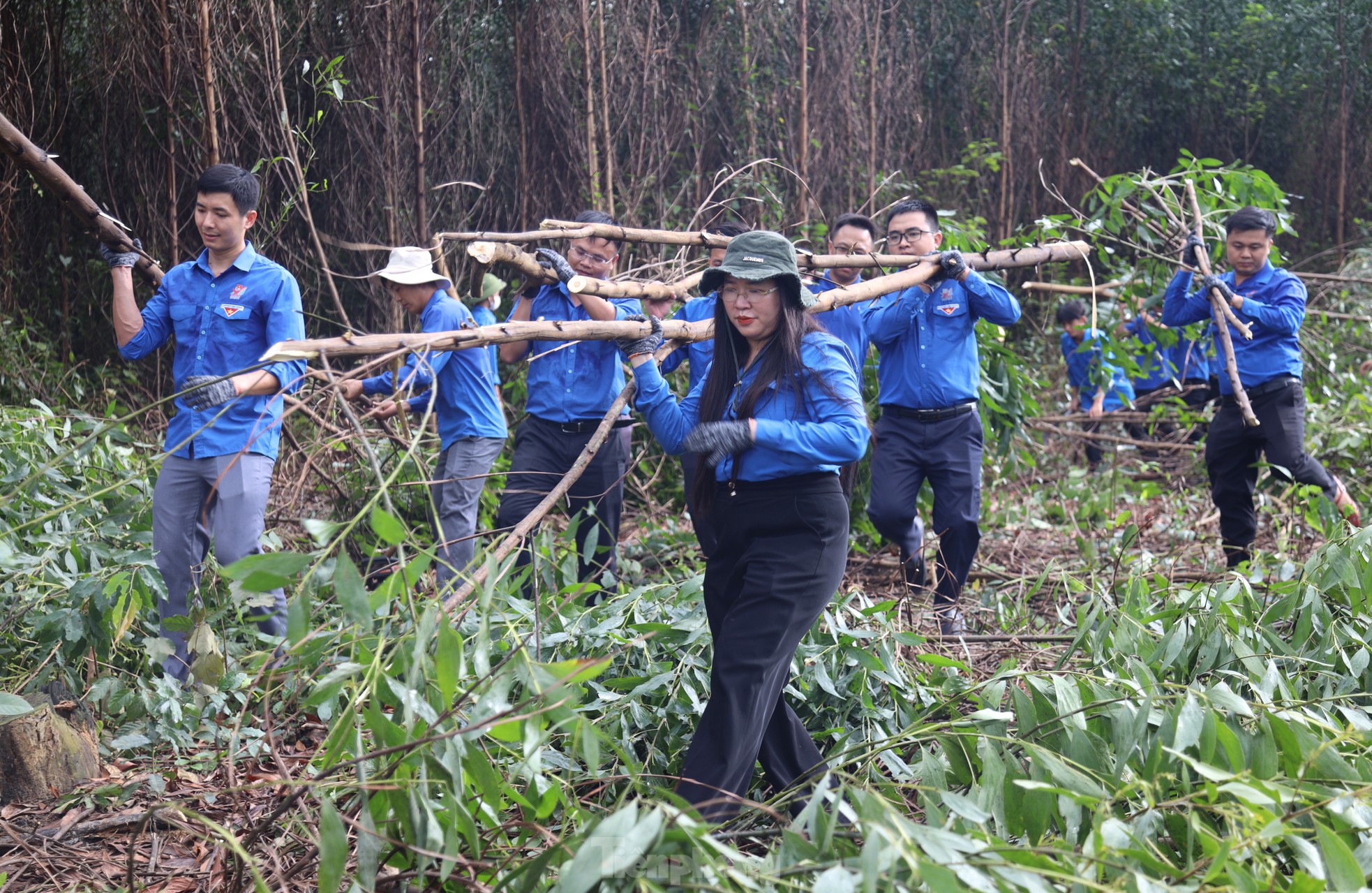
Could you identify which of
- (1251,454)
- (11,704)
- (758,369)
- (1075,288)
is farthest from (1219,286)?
(11,704)

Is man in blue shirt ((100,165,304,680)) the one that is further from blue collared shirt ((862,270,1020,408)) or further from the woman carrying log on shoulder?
blue collared shirt ((862,270,1020,408))

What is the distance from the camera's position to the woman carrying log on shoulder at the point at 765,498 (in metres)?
2.68

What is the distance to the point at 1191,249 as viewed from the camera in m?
5.39

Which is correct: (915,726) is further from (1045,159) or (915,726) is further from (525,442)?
(1045,159)

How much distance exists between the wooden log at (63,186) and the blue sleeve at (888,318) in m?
2.89

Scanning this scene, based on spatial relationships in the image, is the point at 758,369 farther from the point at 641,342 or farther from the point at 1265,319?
the point at 1265,319

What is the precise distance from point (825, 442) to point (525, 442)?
250 cm

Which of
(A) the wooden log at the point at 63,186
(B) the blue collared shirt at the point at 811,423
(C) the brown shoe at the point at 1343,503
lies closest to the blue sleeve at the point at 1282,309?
(C) the brown shoe at the point at 1343,503

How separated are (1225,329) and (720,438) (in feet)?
10.6

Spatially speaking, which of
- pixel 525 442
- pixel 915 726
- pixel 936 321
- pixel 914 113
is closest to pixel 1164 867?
pixel 915 726

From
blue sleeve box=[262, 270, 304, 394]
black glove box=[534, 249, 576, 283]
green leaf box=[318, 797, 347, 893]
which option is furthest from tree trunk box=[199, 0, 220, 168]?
green leaf box=[318, 797, 347, 893]

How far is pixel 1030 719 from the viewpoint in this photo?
269 centimetres

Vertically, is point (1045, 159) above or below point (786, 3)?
below

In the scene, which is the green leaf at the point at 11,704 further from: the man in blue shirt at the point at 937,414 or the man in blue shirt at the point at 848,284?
the man in blue shirt at the point at 937,414
